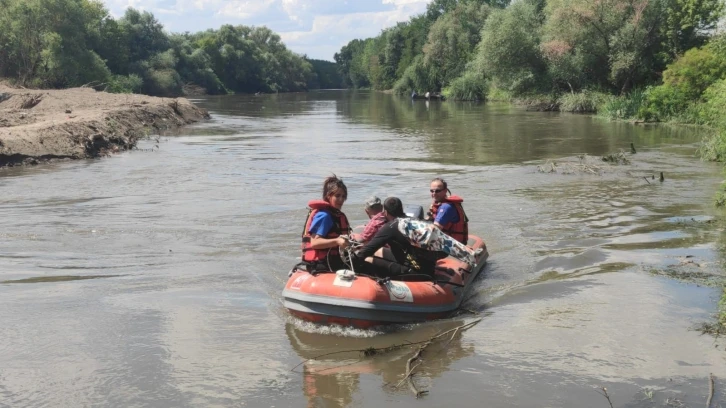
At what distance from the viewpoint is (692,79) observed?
2805 centimetres

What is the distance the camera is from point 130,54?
67000 millimetres

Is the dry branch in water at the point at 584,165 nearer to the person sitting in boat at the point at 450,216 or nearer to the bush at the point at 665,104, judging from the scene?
the person sitting in boat at the point at 450,216

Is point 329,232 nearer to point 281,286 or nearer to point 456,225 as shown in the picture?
point 281,286

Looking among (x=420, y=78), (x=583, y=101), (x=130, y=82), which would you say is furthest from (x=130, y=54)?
(x=583, y=101)

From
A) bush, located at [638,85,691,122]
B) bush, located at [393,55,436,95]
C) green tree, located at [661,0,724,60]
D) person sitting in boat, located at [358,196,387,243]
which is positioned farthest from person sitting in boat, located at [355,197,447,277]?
bush, located at [393,55,436,95]

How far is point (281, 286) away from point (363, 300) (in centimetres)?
200

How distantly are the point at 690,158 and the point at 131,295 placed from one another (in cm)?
1564

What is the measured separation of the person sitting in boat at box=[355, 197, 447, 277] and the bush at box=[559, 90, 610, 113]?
3146cm

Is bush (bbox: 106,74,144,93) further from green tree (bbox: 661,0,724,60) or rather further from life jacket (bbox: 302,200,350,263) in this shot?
life jacket (bbox: 302,200,350,263)

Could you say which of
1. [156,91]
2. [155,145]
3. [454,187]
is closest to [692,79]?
[454,187]

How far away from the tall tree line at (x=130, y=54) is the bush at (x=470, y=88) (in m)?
24.5

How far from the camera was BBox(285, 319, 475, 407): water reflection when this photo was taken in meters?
5.50

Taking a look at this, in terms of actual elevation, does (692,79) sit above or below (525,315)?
above

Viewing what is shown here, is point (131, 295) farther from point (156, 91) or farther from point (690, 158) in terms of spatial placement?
point (156, 91)
